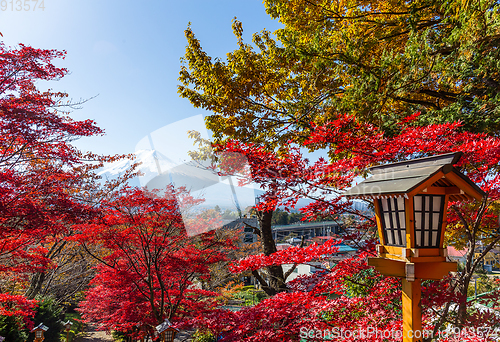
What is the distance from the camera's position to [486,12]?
323 cm

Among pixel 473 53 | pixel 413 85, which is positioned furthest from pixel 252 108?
pixel 473 53

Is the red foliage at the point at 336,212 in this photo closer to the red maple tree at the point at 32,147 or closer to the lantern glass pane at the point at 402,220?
the lantern glass pane at the point at 402,220

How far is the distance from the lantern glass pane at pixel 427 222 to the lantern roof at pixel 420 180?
13 cm

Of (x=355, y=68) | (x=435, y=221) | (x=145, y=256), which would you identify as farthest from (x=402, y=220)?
(x=145, y=256)

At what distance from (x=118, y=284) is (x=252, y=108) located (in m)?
5.02

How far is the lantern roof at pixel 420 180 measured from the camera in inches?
71.6

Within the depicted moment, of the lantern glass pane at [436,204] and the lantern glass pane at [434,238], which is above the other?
the lantern glass pane at [436,204]

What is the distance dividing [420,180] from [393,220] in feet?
1.48

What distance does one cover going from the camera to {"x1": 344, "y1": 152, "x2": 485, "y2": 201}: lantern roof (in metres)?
1.82

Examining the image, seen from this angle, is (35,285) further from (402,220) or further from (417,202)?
(417,202)

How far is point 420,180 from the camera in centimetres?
179

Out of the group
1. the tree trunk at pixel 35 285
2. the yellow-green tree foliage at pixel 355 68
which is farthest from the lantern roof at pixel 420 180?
the tree trunk at pixel 35 285

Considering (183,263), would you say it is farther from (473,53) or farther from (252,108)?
(473,53)


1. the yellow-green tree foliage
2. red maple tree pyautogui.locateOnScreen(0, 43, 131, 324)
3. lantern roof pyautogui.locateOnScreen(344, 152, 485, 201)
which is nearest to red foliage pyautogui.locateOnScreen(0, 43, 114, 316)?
red maple tree pyautogui.locateOnScreen(0, 43, 131, 324)
